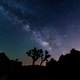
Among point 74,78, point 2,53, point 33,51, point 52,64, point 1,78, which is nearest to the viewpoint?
point 74,78

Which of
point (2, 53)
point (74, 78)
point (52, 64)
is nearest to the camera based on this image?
point (74, 78)

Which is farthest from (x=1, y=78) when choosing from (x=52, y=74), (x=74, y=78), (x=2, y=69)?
(x=74, y=78)

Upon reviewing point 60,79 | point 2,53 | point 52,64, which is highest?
point 2,53

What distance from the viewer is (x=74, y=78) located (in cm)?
2961

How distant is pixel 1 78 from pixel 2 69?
1799 mm

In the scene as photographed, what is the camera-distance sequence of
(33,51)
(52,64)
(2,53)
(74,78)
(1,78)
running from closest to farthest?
(74,78)
(52,64)
(1,78)
(2,53)
(33,51)

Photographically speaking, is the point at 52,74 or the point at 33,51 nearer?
the point at 52,74

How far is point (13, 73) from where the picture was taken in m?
35.8

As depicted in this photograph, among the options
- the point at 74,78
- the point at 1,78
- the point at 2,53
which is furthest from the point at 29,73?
the point at 2,53

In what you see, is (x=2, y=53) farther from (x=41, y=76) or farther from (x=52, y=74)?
(x=52, y=74)

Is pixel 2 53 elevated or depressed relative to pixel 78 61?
elevated

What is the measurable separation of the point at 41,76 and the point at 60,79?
5.89 m

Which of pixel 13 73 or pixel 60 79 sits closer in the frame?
pixel 60 79

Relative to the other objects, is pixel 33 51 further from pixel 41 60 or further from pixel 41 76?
pixel 41 76
